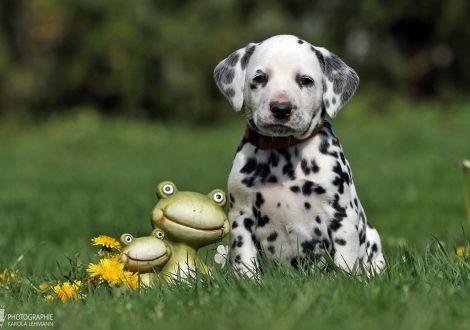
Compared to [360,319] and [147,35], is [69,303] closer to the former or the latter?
[360,319]

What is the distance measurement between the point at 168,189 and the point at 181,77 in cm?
1606

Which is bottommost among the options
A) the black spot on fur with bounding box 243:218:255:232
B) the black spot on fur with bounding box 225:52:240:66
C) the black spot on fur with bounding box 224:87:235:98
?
the black spot on fur with bounding box 243:218:255:232

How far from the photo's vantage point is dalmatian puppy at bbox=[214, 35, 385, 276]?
4.07 m

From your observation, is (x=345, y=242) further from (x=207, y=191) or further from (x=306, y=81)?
(x=207, y=191)

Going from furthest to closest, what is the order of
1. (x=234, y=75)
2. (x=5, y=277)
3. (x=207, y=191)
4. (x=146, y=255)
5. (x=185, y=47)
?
(x=185, y=47)
(x=207, y=191)
(x=5, y=277)
(x=234, y=75)
(x=146, y=255)

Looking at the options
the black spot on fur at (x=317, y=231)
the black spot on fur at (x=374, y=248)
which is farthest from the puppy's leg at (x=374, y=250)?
the black spot on fur at (x=317, y=231)

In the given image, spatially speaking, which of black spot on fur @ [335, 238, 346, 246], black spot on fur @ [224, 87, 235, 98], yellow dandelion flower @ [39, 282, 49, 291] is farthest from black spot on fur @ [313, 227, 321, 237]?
yellow dandelion flower @ [39, 282, 49, 291]

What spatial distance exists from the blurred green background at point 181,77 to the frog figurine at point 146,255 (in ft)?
29.4

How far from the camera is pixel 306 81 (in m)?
4.15

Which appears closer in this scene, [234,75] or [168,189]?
[168,189]

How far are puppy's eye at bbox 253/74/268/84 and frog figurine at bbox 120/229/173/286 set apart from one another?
3.72 feet

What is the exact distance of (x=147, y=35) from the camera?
2017cm

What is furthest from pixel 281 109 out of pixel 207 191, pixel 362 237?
pixel 207 191

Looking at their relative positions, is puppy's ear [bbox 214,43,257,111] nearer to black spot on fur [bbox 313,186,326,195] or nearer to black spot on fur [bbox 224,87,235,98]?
black spot on fur [bbox 224,87,235,98]
